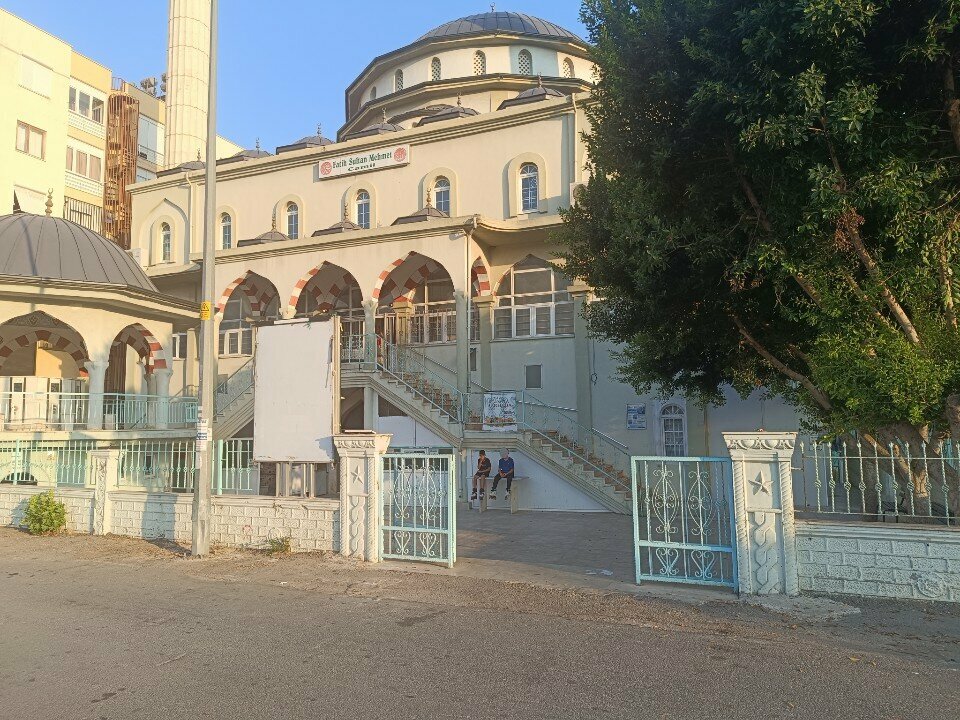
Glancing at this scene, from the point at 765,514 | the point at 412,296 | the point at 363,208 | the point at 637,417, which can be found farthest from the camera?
the point at 363,208

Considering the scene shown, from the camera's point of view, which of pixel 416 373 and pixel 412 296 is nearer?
pixel 416 373

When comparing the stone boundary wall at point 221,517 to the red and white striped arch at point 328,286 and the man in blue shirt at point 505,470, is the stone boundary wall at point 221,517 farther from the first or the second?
the red and white striped arch at point 328,286

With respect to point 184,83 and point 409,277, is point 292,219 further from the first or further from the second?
point 184,83

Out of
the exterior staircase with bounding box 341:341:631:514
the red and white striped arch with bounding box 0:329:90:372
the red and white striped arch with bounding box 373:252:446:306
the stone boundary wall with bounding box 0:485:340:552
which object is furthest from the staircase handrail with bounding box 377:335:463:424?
the red and white striped arch with bounding box 0:329:90:372

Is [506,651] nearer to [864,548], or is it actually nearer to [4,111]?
[864,548]

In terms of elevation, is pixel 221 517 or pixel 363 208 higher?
pixel 363 208

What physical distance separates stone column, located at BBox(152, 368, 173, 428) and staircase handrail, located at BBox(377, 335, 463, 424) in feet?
19.5

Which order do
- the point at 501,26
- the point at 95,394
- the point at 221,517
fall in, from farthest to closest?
the point at 501,26
the point at 95,394
the point at 221,517

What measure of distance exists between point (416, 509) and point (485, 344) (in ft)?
36.7

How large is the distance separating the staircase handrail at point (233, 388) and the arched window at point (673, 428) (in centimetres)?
1093

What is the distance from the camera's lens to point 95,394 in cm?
1655

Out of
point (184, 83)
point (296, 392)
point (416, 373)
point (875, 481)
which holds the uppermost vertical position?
point (184, 83)

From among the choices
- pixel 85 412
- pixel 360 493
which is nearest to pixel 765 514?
pixel 360 493

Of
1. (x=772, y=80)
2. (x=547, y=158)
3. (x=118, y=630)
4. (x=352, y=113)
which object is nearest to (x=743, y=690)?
(x=118, y=630)
